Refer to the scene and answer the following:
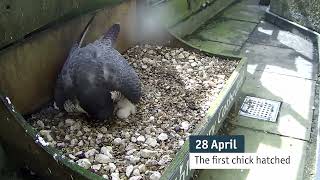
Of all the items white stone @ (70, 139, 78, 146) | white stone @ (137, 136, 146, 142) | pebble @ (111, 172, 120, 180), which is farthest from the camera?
white stone @ (137, 136, 146, 142)

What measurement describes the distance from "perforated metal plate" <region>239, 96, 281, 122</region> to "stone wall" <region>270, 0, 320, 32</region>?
6.41 ft

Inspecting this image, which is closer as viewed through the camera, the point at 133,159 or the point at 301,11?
the point at 133,159

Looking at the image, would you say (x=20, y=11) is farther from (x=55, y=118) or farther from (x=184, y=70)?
(x=184, y=70)

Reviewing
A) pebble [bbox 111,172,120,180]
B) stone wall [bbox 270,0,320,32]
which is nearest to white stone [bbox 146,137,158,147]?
pebble [bbox 111,172,120,180]

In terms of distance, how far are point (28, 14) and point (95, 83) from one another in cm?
52

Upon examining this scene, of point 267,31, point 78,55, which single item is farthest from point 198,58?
point 267,31

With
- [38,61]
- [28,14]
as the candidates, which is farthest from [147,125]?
[28,14]

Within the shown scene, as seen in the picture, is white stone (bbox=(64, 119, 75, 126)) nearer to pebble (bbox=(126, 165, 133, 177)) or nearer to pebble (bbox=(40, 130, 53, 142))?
pebble (bbox=(40, 130, 53, 142))

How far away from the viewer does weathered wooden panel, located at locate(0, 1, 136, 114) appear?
6.70 ft

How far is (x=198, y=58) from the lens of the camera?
3242 mm

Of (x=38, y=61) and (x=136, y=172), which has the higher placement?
(x=38, y=61)

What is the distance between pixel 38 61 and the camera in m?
2.26

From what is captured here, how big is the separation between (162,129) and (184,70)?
840mm

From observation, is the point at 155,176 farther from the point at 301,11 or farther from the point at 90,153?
the point at 301,11
